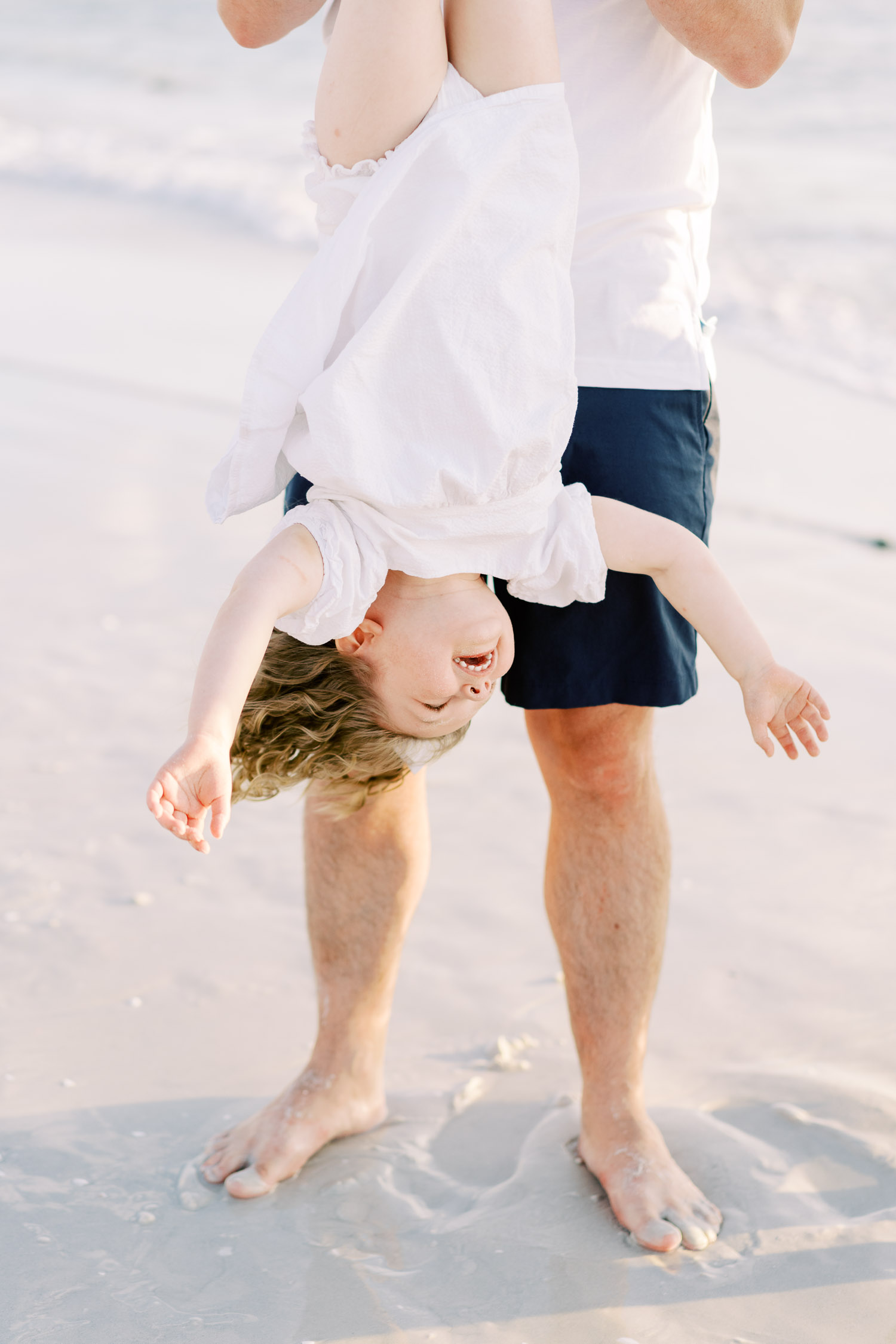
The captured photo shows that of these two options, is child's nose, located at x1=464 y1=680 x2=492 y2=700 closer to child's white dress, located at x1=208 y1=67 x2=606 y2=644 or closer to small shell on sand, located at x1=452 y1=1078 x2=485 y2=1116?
child's white dress, located at x1=208 y1=67 x2=606 y2=644

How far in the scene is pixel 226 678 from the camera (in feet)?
5.25

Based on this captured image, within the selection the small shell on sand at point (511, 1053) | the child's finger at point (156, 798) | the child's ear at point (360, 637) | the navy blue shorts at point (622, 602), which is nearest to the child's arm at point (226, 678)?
the child's finger at point (156, 798)

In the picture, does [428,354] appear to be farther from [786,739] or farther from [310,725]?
[786,739]

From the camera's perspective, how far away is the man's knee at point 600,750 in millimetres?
2150

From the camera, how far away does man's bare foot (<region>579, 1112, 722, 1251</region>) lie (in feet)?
6.65

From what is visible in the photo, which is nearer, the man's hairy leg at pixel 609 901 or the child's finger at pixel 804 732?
the child's finger at pixel 804 732

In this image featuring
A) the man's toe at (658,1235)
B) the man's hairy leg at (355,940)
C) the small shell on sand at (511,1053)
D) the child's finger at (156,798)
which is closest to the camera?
the child's finger at (156,798)

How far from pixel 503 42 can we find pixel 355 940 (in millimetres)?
1411

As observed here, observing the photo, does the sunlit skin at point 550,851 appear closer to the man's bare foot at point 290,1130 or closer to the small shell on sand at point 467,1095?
the man's bare foot at point 290,1130

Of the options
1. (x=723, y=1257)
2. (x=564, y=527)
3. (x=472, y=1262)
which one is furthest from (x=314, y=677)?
(x=723, y=1257)

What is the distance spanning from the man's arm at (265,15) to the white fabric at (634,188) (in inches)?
15.1

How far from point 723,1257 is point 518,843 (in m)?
1.16

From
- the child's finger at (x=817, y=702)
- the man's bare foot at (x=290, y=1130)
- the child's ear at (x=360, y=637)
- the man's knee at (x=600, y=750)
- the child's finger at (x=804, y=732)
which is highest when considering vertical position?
the child's finger at (x=817, y=702)

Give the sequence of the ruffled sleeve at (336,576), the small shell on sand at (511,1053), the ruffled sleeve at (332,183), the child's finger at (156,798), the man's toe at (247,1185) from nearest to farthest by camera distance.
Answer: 1. the child's finger at (156,798)
2. the ruffled sleeve at (336,576)
3. the ruffled sleeve at (332,183)
4. the man's toe at (247,1185)
5. the small shell on sand at (511,1053)
